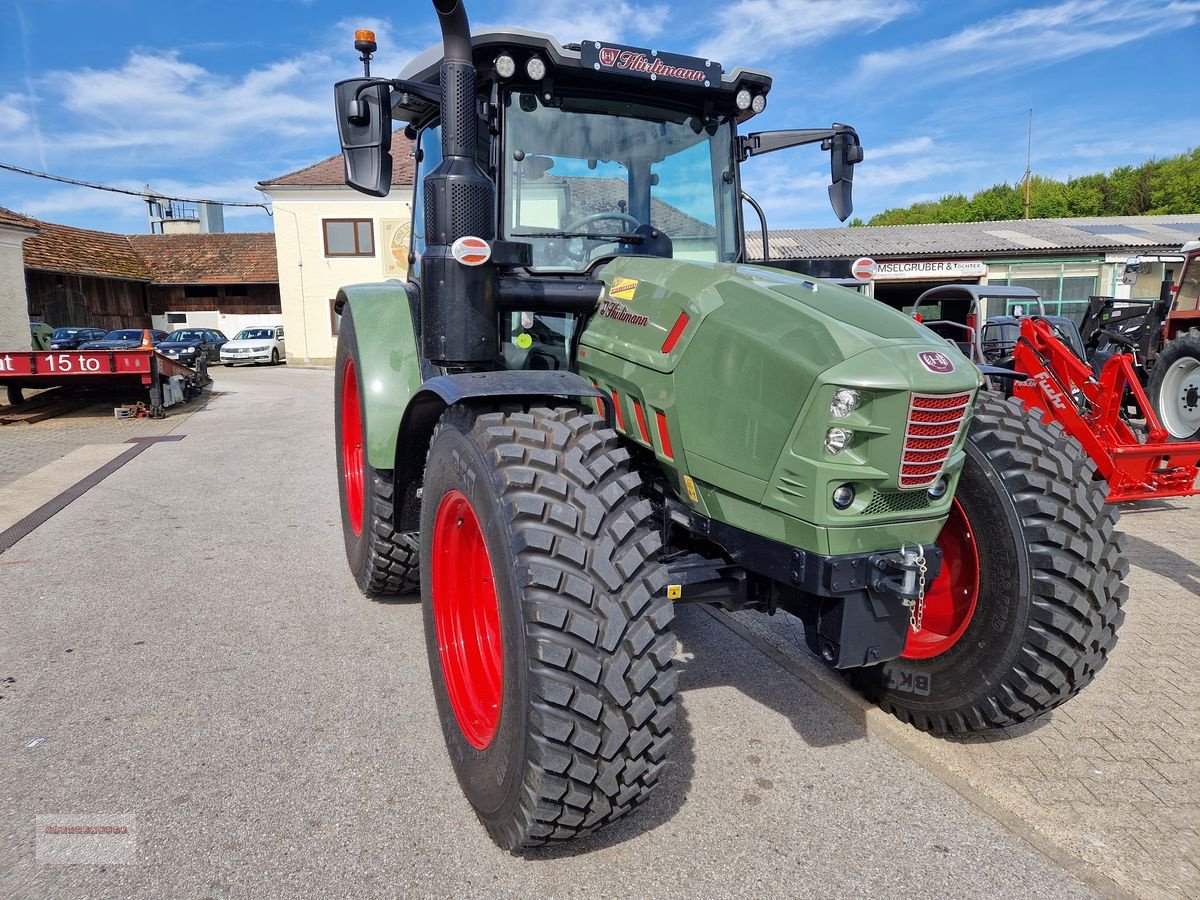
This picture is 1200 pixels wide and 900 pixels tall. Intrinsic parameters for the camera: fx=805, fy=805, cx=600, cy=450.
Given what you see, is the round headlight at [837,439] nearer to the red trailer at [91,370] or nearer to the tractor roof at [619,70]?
the tractor roof at [619,70]

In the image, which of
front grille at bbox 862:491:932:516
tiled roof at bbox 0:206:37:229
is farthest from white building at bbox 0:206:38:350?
front grille at bbox 862:491:932:516

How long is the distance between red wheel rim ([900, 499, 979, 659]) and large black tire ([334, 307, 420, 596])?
7.42ft

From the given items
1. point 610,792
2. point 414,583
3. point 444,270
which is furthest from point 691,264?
point 414,583

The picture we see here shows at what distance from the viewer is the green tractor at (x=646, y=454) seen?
2.10 meters

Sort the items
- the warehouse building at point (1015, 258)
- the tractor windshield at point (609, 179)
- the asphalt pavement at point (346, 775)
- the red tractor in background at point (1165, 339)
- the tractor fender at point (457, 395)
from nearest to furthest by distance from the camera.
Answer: the asphalt pavement at point (346, 775)
the tractor fender at point (457, 395)
the tractor windshield at point (609, 179)
the red tractor in background at point (1165, 339)
the warehouse building at point (1015, 258)

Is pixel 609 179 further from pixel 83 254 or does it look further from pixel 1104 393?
pixel 83 254

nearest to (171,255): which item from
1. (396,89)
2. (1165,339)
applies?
(1165,339)

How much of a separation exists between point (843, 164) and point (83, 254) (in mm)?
37305

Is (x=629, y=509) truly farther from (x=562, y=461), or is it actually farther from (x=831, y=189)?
(x=831, y=189)

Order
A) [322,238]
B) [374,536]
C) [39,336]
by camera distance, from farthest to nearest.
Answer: [322,238], [39,336], [374,536]

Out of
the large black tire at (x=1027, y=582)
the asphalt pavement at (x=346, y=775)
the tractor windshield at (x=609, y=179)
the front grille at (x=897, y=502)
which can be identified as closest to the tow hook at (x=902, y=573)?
the front grille at (x=897, y=502)

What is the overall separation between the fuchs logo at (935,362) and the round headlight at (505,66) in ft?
5.87

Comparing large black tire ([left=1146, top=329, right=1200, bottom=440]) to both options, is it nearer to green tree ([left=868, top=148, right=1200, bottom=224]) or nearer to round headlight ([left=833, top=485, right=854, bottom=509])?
round headlight ([left=833, top=485, right=854, bottom=509])

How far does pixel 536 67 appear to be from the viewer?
2922 mm
